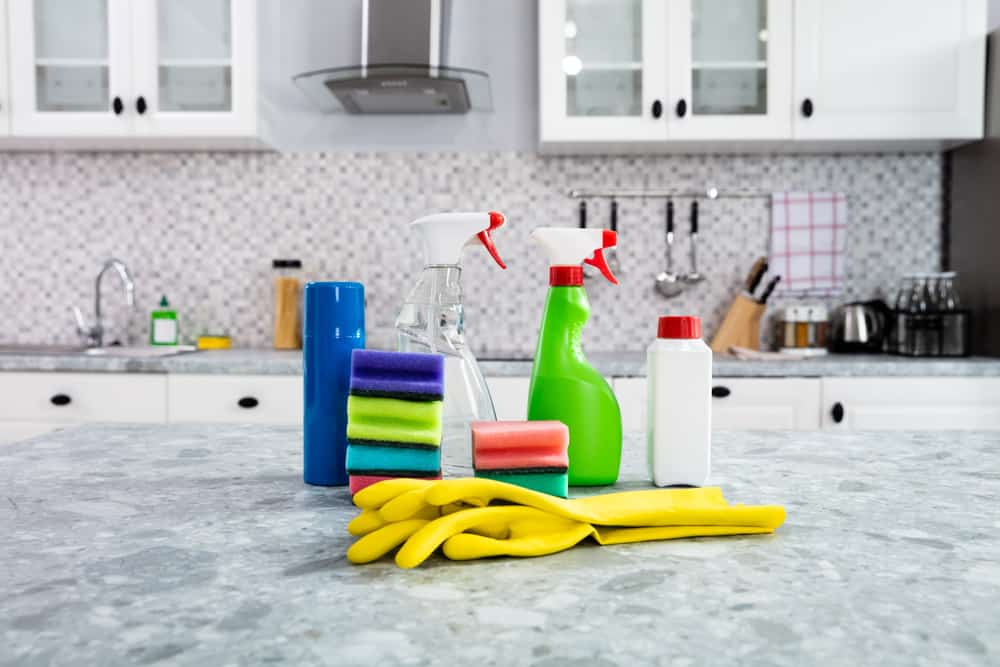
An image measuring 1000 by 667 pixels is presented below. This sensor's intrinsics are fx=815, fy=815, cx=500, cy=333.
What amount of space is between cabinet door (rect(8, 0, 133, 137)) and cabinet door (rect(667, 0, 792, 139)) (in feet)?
6.15

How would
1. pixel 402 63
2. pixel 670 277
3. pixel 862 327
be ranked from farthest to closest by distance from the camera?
pixel 670 277, pixel 862 327, pixel 402 63

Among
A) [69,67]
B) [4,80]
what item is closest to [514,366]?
[69,67]

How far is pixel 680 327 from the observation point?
905mm

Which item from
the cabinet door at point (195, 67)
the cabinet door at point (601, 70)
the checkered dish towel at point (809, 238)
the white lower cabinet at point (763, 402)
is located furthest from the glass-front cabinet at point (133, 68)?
the checkered dish towel at point (809, 238)

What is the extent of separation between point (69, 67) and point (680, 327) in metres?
2.70

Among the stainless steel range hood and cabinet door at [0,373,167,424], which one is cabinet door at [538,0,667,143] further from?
cabinet door at [0,373,167,424]

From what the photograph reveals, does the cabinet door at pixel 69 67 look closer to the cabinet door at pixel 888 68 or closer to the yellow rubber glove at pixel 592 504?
the cabinet door at pixel 888 68

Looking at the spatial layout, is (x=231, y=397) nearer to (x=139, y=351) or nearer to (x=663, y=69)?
(x=139, y=351)

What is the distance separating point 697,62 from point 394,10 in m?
1.04

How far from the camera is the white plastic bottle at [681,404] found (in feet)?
2.94

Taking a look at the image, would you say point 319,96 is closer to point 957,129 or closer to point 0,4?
point 0,4

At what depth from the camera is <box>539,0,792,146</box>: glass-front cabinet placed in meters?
2.74

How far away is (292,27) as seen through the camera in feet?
10.3

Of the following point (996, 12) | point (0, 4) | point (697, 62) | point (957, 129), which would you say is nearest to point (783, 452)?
point (697, 62)
